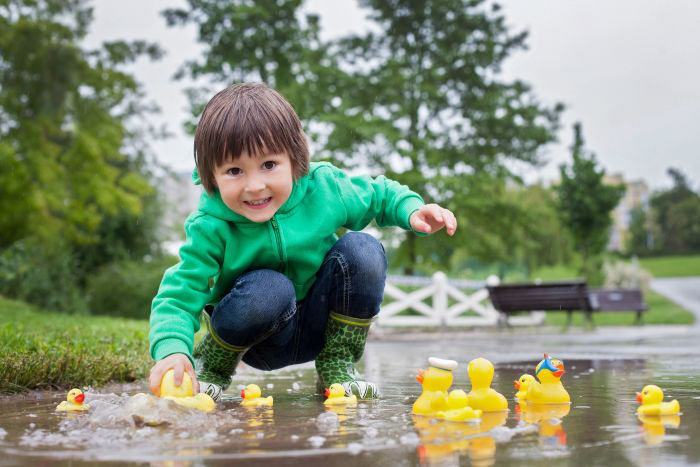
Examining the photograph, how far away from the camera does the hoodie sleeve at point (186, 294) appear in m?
2.21

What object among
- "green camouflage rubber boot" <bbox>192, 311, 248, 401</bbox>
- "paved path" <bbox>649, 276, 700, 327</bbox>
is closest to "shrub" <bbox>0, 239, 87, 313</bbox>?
"green camouflage rubber boot" <bbox>192, 311, 248, 401</bbox>

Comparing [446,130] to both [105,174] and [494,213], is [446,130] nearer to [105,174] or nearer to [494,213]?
[494,213]

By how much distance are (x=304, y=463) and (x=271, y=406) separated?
97cm

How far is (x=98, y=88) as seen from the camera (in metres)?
13.9

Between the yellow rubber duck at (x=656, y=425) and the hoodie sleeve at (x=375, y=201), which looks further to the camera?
the hoodie sleeve at (x=375, y=201)

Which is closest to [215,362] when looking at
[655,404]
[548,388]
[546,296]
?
[548,388]

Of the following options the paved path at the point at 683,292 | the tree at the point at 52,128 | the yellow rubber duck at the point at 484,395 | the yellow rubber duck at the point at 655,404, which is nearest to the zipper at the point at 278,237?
the yellow rubber duck at the point at 484,395

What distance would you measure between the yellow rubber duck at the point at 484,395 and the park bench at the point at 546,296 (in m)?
8.37

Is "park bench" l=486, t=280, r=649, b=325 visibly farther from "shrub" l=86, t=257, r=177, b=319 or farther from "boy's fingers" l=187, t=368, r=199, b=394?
"boy's fingers" l=187, t=368, r=199, b=394

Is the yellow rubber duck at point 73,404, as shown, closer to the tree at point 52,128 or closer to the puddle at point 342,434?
the puddle at point 342,434

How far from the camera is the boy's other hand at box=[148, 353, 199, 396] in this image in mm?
2064

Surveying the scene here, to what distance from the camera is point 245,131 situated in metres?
2.24

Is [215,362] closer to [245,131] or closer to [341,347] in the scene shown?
[341,347]

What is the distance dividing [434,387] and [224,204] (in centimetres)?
103
